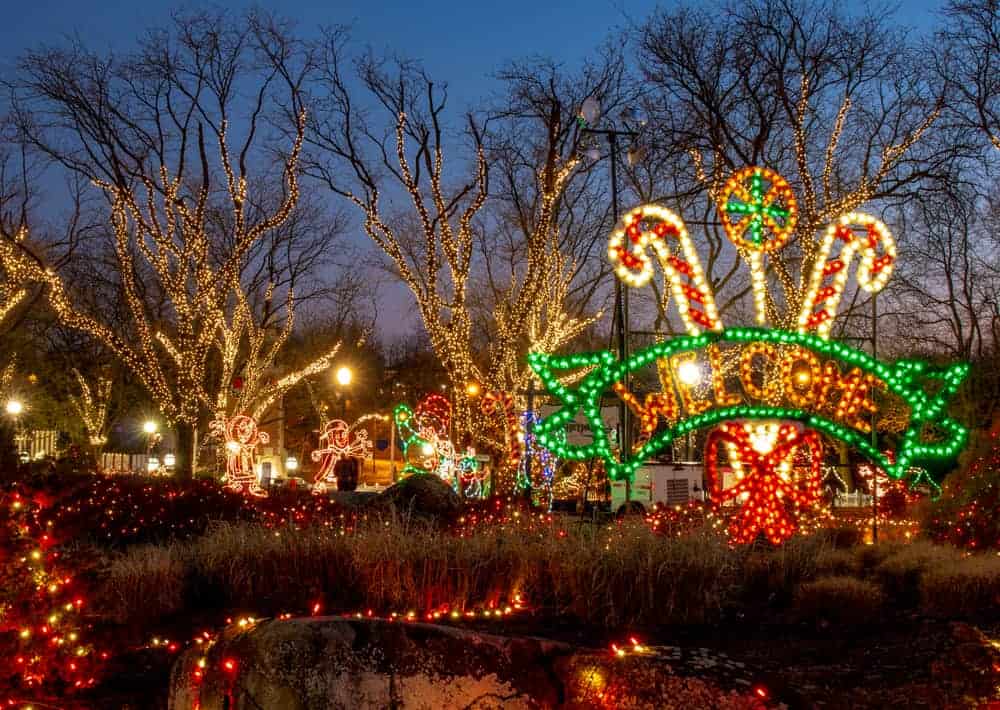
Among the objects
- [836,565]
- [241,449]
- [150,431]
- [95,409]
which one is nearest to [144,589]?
[836,565]

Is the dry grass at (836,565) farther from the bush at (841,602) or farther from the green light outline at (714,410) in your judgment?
A: the green light outline at (714,410)

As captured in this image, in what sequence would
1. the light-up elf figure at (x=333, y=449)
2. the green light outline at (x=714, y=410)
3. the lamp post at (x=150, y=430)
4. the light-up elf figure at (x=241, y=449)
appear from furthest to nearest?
the lamp post at (x=150, y=430) → the light-up elf figure at (x=333, y=449) → the light-up elf figure at (x=241, y=449) → the green light outline at (x=714, y=410)

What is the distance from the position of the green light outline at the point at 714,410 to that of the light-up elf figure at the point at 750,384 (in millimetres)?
13

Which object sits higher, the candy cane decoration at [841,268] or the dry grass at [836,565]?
the candy cane decoration at [841,268]

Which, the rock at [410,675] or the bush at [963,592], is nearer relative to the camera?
the rock at [410,675]

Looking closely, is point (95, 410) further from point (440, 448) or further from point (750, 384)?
point (750, 384)

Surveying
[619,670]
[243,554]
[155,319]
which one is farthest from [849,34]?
[155,319]

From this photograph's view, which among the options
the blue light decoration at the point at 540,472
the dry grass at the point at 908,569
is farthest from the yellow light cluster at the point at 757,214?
the blue light decoration at the point at 540,472

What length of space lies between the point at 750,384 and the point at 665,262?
1.71 meters

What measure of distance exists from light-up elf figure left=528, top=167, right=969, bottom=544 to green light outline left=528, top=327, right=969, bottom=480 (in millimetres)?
13

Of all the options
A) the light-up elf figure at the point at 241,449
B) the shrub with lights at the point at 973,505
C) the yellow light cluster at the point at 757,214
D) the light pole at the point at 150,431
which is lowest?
the shrub with lights at the point at 973,505

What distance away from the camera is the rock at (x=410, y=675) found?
15.1 ft

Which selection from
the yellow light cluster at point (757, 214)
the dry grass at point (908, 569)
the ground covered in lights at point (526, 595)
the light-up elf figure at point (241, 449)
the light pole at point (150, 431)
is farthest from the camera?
the light pole at point (150, 431)

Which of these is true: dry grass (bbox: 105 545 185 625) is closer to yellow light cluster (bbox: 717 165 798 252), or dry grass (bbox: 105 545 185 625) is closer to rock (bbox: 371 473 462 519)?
rock (bbox: 371 473 462 519)
